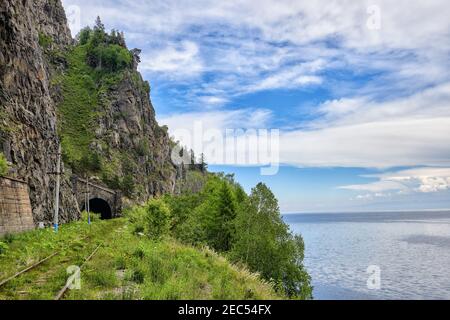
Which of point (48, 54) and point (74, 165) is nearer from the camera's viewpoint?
point (74, 165)

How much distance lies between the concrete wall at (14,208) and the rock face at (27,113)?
292cm

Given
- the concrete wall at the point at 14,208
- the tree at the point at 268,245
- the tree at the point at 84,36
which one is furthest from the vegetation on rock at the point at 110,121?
the tree at the point at 268,245

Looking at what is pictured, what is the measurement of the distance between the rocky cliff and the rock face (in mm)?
114

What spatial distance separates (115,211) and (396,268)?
59793 millimetres

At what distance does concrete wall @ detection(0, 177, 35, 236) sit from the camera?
27.2m

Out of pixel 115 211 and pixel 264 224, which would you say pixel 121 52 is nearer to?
pixel 115 211

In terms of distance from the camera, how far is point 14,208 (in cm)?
2986

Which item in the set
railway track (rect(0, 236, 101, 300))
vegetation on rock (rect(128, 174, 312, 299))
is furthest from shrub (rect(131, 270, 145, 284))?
vegetation on rock (rect(128, 174, 312, 299))

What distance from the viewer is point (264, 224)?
36.3m

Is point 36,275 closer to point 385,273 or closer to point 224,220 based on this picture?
point 224,220

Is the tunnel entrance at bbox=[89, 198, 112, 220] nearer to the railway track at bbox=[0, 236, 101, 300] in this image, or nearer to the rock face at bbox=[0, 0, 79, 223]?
the rock face at bbox=[0, 0, 79, 223]
